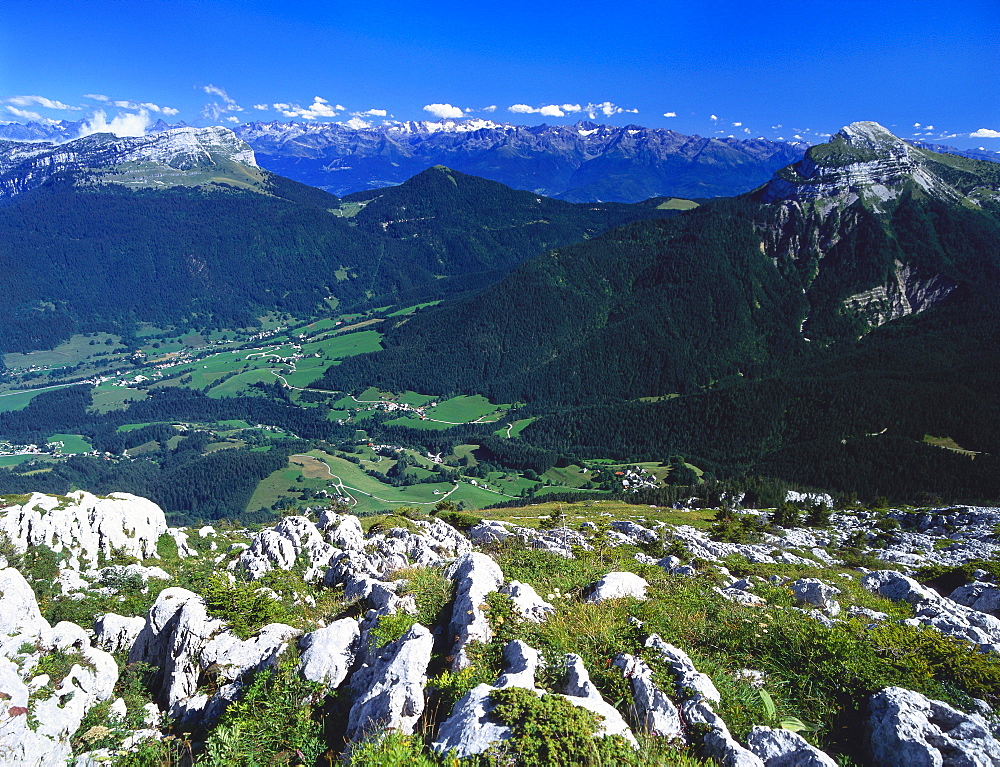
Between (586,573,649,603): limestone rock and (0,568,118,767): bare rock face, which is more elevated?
(0,568,118,767): bare rock face

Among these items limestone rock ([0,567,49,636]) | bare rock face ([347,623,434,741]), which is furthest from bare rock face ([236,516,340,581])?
bare rock face ([347,623,434,741])

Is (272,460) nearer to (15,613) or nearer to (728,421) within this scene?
(728,421)

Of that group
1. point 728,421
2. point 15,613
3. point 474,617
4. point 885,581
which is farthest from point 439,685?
point 728,421

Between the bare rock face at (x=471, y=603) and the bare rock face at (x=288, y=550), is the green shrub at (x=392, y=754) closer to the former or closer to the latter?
the bare rock face at (x=471, y=603)

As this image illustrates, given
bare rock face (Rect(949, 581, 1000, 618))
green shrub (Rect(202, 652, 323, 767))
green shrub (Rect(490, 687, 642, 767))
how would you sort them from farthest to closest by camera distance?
bare rock face (Rect(949, 581, 1000, 618)), green shrub (Rect(202, 652, 323, 767)), green shrub (Rect(490, 687, 642, 767))

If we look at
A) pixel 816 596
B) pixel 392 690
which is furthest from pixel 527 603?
pixel 816 596

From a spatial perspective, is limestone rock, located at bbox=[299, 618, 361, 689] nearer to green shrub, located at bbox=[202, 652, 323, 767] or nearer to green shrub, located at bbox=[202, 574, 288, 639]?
green shrub, located at bbox=[202, 652, 323, 767]
